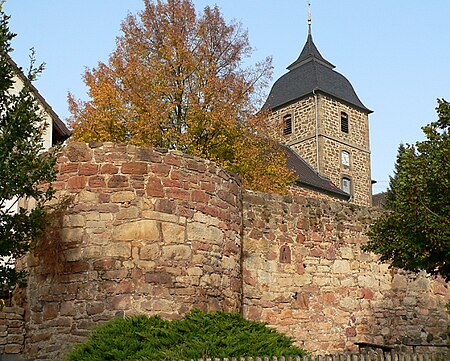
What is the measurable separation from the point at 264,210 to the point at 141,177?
3171 mm

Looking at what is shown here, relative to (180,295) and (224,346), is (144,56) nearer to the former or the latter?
(180,295)

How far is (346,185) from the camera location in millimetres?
44281

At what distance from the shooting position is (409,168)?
38.1ft

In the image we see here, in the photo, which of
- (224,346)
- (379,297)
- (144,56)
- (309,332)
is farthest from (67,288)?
(144,56)

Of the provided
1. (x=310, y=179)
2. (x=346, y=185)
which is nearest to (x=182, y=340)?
(x=310, y=179)

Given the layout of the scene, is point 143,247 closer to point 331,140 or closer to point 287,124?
point 331,140

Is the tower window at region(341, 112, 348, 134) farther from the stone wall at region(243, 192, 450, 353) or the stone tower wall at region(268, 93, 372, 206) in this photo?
the stone wall at region(243, 192, 450, 353)

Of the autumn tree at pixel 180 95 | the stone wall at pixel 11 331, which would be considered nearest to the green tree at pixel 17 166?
the stone wall at pixel 11 331

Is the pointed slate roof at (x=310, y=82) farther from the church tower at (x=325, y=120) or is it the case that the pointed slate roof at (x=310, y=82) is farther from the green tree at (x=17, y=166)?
the green tree at (x=17, y=166)

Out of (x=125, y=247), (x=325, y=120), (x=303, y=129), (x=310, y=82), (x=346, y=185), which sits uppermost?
(x=310, y=82)

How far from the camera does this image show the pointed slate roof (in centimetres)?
4444

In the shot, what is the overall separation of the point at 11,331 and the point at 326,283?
5.75 meters

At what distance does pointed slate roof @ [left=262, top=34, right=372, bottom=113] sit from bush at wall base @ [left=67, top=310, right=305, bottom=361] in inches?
1384

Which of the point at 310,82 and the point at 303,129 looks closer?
the point at 303,129
